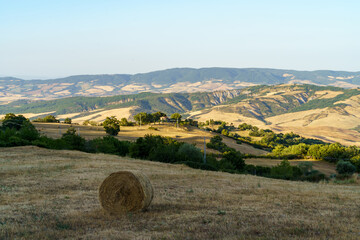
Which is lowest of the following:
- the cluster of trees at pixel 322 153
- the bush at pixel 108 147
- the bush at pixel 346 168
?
the cluster of trees at pixel 322 153

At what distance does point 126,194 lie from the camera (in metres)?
14.5

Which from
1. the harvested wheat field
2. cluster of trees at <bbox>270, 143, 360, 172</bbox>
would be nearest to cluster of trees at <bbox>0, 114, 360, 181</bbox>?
cluster of trees at <bbox>270, 143, 360, 172</bbox>

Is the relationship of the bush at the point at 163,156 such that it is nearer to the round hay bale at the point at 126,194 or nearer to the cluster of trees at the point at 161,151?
the cluster of trees at the point at 161,151

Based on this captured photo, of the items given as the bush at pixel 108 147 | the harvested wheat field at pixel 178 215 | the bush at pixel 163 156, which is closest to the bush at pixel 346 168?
the bush at pixel 163 156

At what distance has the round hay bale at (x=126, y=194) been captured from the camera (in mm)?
14312

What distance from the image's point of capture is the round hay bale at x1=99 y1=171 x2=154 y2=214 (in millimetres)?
14312

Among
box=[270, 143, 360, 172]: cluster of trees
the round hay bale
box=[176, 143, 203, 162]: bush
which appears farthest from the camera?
box=[270, 143, 360, 172]: cluster of trees

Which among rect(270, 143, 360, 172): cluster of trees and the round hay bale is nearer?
the round hay bale

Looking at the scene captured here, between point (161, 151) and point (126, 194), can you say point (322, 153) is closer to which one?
point (161, 151)

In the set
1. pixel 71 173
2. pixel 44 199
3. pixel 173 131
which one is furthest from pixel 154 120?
pixel 44 199

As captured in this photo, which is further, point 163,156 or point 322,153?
point 322,153

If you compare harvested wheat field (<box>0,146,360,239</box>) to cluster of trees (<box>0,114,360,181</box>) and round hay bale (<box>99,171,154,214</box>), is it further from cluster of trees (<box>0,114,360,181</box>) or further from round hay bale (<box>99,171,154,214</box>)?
cluster of trees (<box>0,114,360,181</box>)

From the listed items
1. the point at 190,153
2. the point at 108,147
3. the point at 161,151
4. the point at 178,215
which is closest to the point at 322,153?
the point at 190,153

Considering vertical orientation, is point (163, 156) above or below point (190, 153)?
above
